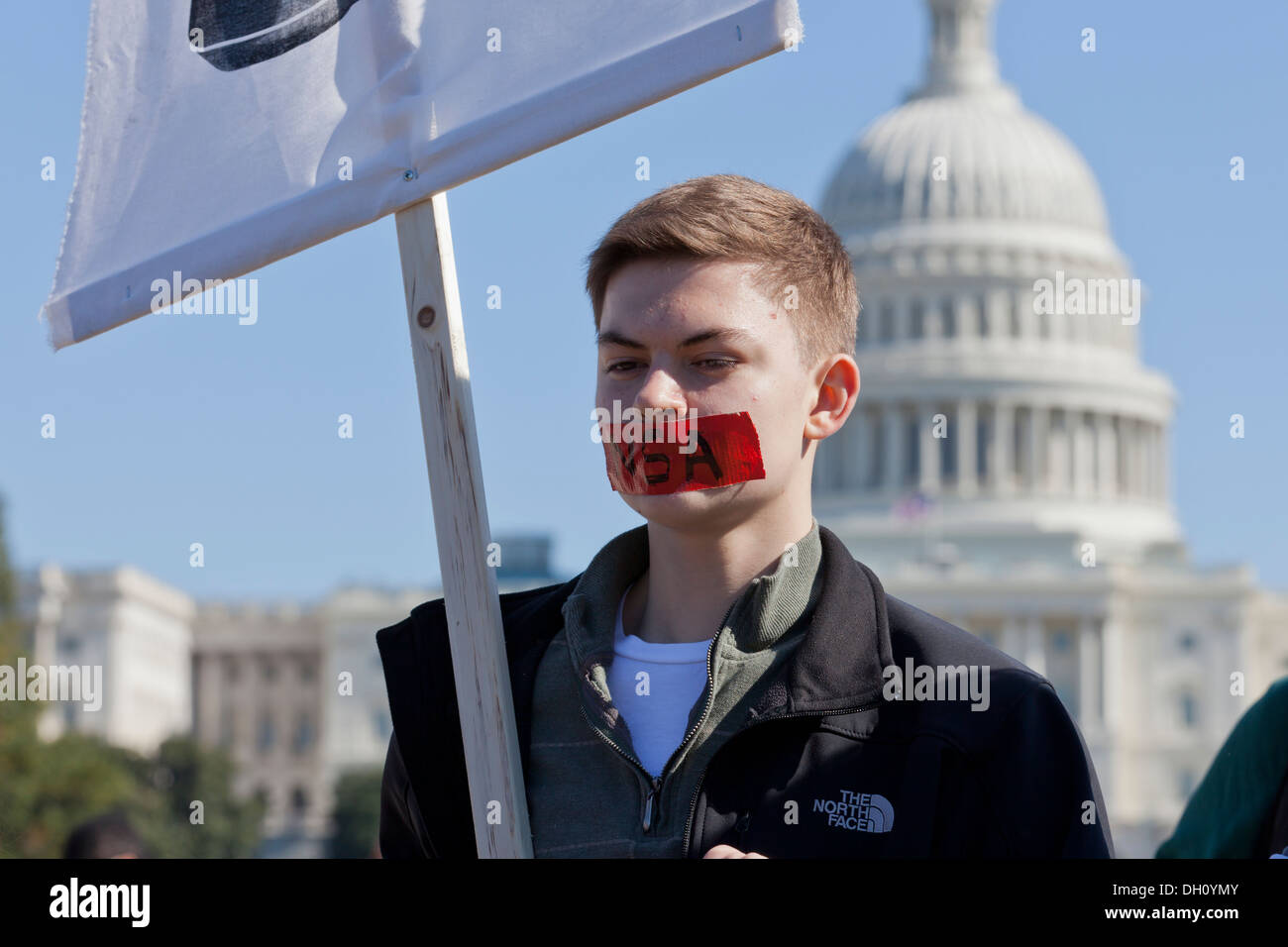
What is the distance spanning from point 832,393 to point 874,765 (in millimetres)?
601

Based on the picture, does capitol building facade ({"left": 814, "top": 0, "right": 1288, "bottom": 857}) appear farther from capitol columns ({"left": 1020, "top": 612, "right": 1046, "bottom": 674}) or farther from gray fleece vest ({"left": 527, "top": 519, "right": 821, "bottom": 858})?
gray fleece vest ({"left": 527, "top": 519, "right": 821, "bottom": 858})

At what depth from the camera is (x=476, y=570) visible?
11.7 feet

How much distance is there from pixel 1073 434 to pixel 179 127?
95.1m

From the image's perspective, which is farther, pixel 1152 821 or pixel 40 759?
pixel 1152 821

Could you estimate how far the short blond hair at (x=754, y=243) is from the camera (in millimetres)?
3736

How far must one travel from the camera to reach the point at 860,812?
11.6 feet

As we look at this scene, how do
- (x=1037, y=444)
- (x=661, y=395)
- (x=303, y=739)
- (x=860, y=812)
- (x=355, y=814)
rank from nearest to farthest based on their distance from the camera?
(x=860, y=812) → (x=661, y=395) → (x=355, y=814) → (x=1037, y=444) → (x=303, y=739)

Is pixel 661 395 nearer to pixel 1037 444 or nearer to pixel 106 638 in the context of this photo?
pixel 1037 444

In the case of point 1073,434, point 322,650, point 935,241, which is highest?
point 935,241

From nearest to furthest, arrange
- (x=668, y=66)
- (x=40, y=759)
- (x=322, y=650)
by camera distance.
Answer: (x=668, y=66), (x=40, y=759), (x=322, y=650)

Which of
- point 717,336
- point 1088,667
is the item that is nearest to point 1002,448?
point 1088,667
